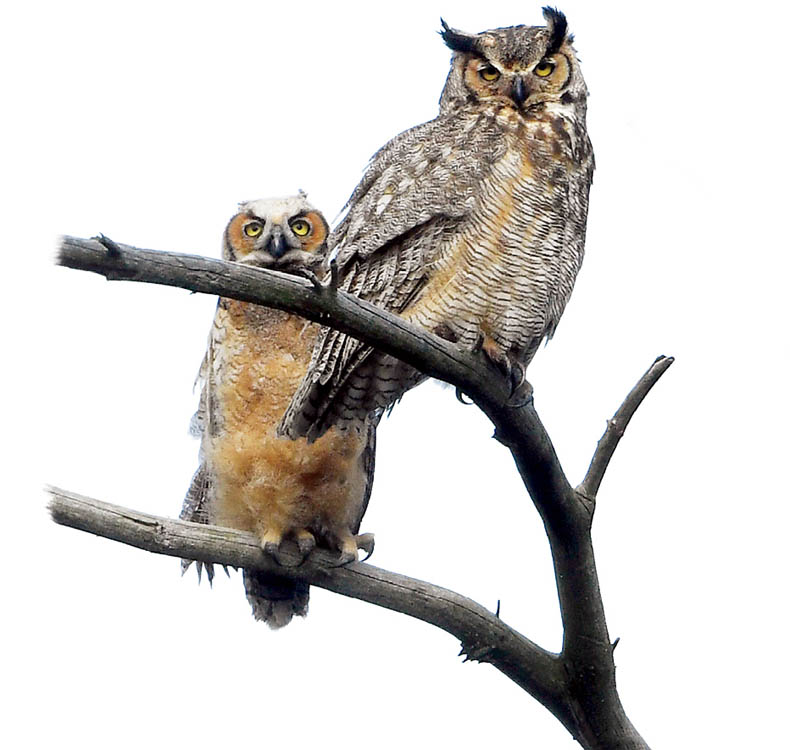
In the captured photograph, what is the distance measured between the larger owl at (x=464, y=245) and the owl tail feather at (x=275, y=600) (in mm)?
810

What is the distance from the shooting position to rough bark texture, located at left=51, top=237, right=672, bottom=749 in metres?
2.74

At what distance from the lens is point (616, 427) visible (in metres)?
3.08

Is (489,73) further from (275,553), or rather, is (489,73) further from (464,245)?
(275,553)

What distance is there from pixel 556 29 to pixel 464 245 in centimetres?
89

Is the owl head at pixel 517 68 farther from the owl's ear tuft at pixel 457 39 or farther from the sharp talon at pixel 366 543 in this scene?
the sharp talon at pixel 366 543

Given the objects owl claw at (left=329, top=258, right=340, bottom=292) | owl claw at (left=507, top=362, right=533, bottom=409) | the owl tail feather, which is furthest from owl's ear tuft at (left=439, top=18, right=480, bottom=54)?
the owl tail feather

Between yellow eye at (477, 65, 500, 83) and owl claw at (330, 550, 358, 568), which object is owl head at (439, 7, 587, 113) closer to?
yellow eye at (477, 65, 500, 83)

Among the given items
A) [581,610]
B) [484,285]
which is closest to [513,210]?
[484,285]

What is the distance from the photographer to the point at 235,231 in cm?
407

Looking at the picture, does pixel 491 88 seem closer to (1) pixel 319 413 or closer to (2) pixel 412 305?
(2) pixel 412 305

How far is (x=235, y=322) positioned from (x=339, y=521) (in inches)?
28.1

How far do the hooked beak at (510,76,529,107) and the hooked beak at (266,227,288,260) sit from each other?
947 mm

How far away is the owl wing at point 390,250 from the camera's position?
10.1 ft

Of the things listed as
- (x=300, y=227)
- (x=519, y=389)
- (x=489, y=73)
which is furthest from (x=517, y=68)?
(x=519, y=389)
